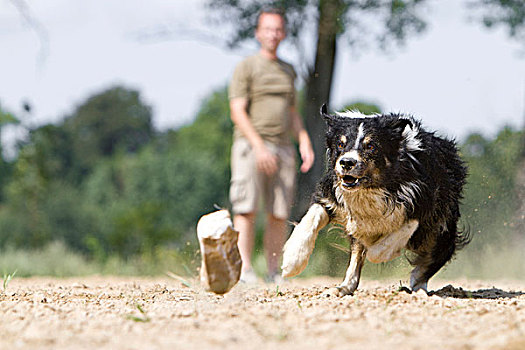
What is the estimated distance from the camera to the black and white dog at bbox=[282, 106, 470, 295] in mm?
4602

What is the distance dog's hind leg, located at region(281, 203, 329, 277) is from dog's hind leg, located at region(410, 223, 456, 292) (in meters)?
0.93

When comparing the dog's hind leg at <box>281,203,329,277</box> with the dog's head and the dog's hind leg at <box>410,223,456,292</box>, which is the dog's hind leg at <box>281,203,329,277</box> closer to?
the dog's head

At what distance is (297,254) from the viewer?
4.54 meters

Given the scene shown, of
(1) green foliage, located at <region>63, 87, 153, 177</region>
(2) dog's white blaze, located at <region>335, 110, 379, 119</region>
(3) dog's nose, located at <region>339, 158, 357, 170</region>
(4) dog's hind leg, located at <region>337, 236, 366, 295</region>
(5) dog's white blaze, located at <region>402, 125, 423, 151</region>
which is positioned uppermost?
(2) dog's white blaze, located at <region>335, 110, 379, 119</region>

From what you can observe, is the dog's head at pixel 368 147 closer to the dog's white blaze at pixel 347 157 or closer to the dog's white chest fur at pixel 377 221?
the dog's white blaze at pixel 347 157

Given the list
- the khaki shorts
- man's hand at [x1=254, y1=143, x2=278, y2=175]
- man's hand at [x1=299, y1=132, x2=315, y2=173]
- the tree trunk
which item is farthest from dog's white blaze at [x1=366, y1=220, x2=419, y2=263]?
the tree trunk

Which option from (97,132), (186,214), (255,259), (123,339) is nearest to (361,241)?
(123,339)

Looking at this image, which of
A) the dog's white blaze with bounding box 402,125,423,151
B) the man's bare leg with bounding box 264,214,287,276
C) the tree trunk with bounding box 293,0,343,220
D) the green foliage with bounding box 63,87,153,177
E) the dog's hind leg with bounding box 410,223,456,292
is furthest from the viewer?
the green foliage with bounding box 63,87,153,177

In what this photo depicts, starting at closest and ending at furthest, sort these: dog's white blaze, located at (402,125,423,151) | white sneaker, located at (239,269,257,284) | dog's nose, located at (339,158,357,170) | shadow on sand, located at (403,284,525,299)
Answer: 1. dog's nose, located at (339,158,357,170)
2. dog's white blaze, located at (402,125,423,151)
3. shadow on sand, located at (403,284,525,299)
4. white sneaker, located at (239,269,257,284)

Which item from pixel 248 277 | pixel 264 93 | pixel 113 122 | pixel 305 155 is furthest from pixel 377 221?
pixel 113 122

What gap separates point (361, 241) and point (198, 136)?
46451 millimetres

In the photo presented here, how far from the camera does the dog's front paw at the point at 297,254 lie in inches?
178

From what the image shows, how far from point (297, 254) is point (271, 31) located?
8.97ft

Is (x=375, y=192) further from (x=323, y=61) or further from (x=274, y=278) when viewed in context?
(x=323, y=61)
